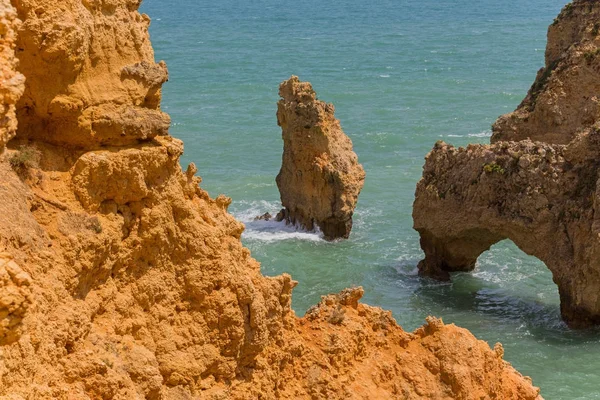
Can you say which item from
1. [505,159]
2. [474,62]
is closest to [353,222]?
[505,159]

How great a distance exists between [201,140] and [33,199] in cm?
4762

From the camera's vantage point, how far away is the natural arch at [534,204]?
28438 mm

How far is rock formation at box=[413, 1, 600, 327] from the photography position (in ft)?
93.9

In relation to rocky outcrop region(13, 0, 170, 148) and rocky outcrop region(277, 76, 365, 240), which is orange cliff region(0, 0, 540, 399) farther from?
rocky outcrop region(277, 76, 365, 240)

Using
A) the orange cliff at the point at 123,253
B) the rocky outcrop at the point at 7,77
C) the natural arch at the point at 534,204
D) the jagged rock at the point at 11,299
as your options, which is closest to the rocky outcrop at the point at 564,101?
the natural arch at the point at 534,204

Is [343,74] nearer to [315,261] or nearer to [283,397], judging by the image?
[315,261]

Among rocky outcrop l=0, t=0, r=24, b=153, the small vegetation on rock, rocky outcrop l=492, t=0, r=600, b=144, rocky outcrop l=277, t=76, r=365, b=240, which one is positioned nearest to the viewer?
rocky outcrop l=0, t=0, r=24, b=153

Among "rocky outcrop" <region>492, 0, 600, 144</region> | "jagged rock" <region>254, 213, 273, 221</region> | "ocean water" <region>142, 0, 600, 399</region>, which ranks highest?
"rocky outcrop" <region>492, 0, 600, 144</region>

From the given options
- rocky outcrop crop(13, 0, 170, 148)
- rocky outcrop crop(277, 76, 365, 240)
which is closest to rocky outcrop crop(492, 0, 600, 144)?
rocky outcrop crop(277, 76, 365, 240)

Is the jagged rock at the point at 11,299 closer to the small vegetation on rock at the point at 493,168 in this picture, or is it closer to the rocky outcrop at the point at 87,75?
the rocky outcrop at the point at 87,75

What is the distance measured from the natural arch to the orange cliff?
15.2 m

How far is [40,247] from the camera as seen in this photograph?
1036 centimetres

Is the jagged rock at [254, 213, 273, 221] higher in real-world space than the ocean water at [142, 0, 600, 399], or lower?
lower

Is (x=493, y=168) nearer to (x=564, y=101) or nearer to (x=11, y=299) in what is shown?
(x=564, y=101)
